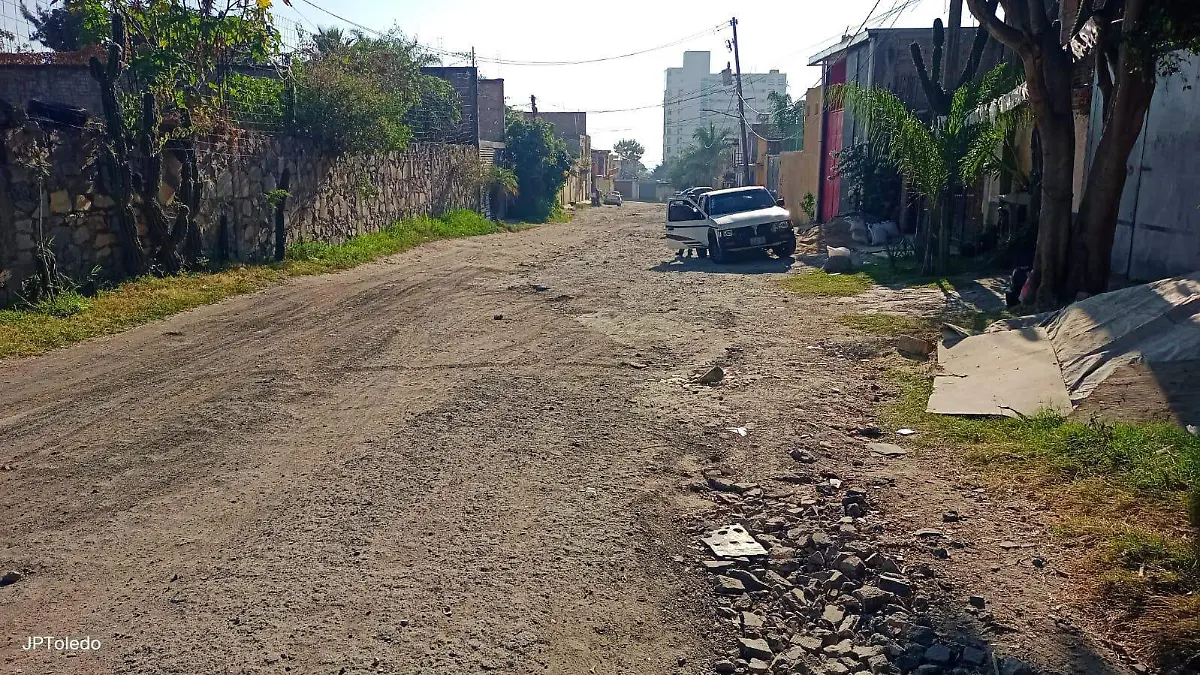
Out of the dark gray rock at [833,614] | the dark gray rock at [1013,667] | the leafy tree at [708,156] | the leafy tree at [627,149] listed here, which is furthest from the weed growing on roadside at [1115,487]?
the leafy tree at [627,149]

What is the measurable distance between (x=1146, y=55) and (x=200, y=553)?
6.96 m

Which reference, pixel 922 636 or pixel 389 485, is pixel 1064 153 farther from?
pixel 389 485

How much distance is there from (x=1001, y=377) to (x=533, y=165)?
3218 cm

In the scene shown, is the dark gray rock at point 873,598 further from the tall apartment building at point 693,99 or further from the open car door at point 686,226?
the tall apartment building at point 693,99

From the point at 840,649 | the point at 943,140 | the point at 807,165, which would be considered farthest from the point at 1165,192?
the point at 807,165

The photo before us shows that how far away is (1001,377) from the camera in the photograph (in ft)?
23.2

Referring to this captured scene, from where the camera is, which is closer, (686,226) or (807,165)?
(686,226)

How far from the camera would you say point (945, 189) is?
544 inches

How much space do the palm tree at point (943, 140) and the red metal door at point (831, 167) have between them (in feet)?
39.6

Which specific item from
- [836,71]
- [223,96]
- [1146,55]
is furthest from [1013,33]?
[836,71]

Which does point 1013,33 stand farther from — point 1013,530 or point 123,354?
point 123,354

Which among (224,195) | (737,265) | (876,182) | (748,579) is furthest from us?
(876,182)

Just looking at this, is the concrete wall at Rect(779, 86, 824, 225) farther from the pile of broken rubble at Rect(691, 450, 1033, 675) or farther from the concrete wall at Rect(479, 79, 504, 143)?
the pile of broken rubble at Rect(691, 450, 1033, 675)

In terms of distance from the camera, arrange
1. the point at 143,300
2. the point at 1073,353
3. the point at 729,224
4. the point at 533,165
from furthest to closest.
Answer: the point at 533,165
the point at 729,224
the point at 143,300
the point at 1073,353
